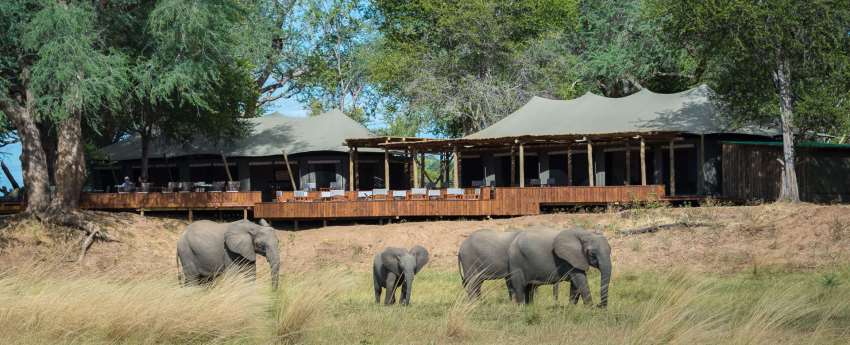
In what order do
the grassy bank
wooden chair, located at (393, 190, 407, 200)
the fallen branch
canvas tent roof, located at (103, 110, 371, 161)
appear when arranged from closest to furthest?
the grassy bank < the fallen branch < wooden chair, located at (393, 190, 407, 200) < canvas tent roof, located at (103, 110, 371, 161)

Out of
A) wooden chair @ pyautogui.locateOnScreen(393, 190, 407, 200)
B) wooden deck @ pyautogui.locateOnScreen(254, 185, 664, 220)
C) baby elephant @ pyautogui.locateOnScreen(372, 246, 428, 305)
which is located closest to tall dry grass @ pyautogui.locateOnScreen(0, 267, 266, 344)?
baby elephant @ pyautogui.locateOnScreen(372, 246, 428, 305)

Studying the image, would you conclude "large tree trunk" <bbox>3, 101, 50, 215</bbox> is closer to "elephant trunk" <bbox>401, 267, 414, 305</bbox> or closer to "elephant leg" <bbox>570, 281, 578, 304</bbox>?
"elephant trunk" <bbox>401, 267, 414, 305</bbox>

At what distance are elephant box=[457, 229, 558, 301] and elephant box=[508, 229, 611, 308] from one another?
36 centimetres

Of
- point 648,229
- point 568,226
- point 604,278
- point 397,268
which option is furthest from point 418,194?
point 604,278

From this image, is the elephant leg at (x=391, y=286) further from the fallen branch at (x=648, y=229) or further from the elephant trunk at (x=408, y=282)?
the fallen branch at (x=648, y=229)

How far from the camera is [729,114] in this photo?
1253 inches

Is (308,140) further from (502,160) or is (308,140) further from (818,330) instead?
(818,330)

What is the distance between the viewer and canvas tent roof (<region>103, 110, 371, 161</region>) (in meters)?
40.2

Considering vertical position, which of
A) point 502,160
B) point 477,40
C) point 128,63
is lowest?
point 502,160

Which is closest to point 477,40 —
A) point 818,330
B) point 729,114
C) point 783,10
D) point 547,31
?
point 547,31

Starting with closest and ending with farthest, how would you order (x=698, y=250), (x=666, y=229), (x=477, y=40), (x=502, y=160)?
(x=698, y=250) → (x=666, y=229) → (x=502, y=160) → (x=477, y=40)

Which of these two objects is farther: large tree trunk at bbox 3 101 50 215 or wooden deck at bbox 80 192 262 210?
wooden deck at bbox 80 192 262 210

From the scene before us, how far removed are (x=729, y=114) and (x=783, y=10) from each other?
533cm

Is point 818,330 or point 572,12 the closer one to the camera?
point 818,330
